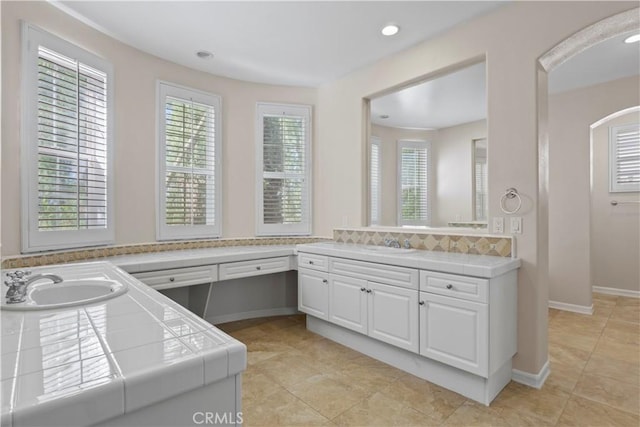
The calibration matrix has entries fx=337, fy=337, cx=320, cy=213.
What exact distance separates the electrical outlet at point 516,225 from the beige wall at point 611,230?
9.81ft

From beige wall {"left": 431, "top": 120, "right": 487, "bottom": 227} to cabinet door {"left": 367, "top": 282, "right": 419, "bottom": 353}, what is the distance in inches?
34.3

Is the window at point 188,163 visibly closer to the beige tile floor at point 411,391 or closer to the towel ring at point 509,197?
the beige tile floor at point 411,391

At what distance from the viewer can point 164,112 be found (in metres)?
3.30

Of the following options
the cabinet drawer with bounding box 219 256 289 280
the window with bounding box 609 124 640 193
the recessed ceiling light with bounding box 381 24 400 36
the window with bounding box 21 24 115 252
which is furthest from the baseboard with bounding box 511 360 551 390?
the window with bounding box 609 124 640 193

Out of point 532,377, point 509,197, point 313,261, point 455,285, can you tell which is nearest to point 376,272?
point 455,285

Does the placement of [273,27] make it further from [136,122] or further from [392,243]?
[392,243]

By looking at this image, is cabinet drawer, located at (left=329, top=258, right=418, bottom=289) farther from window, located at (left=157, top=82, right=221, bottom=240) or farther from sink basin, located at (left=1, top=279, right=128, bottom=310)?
sink basin, located at (left=1, top=279, right=128, bottom=310)

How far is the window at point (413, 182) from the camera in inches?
126

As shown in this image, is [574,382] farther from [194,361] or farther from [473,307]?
[194,361]

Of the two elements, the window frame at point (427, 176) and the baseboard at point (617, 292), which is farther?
the baseboard at point (617, 292)

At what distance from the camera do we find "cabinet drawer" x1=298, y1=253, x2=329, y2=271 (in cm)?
311

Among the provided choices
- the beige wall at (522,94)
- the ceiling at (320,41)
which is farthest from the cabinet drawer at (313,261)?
the ceiling at (320,41)

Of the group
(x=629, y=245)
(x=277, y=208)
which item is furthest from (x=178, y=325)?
(x=629, y=245)

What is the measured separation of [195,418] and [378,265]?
1.98 m
